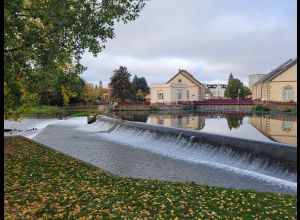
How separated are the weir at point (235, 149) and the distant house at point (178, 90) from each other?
172ft

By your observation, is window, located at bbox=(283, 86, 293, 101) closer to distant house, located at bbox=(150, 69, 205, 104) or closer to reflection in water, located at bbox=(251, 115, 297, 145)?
distant house, located at bbox=(150, 69, 205, 104)

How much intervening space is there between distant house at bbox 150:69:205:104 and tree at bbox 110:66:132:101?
6.59 meters

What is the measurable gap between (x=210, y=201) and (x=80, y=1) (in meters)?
7.20

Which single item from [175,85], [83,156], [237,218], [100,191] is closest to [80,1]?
[100,191]

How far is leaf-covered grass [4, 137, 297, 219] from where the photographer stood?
7.44 metres

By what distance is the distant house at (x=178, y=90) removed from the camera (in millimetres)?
76938

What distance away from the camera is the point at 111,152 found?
20203 millimetres

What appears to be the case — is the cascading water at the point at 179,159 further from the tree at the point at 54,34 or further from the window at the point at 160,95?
the window at the point at 160,95

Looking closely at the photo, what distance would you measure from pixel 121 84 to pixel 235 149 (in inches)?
2516

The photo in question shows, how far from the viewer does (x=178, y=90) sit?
7838 centimetres

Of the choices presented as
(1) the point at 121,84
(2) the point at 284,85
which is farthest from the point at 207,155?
(1) the point at 121,84

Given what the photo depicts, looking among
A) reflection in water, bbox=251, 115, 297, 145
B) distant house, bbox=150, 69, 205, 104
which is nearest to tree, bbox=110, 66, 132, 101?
distant house, bbox=150, 69, 205, 104

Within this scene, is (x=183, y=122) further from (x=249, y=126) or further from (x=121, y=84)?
(x=121, y=84)

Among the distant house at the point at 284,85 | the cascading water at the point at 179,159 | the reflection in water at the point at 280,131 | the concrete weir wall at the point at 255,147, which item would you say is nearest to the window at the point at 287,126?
the reflection in water at the point at 280,131
